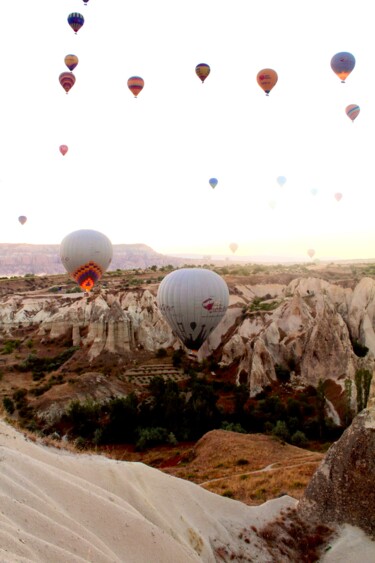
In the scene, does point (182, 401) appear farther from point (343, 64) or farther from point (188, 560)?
point (343, 64)

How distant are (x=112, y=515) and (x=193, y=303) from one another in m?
22.6

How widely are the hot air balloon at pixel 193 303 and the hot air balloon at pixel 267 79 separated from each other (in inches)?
509

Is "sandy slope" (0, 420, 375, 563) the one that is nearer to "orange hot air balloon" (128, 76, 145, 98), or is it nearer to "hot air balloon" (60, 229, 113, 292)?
"orange hot air balloon" (128, 76, 145, 98)

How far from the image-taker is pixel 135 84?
35.2 m

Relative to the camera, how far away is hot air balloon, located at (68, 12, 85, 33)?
31.7 meters

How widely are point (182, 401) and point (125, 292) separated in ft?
73.2

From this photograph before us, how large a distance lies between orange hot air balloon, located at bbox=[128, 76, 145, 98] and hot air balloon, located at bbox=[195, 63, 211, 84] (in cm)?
394

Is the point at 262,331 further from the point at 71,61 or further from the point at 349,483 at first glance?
A: the point at 71,61

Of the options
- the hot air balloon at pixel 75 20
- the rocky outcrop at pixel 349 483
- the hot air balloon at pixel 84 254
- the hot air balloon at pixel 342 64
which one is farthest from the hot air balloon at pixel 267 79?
the rocky outcrop at pixel 349 483

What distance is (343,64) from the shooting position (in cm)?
3028

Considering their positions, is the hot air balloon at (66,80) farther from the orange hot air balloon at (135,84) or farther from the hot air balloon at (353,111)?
the hot air balloon at (353,111)

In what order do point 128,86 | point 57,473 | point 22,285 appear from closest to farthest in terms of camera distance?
point 57,473, point 128,86, point 22,285

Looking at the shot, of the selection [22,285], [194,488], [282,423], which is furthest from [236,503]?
[22,285]

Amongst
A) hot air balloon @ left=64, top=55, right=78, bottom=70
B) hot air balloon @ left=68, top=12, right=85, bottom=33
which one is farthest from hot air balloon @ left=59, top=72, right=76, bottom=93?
hot air balloon @ left=68, top=12, right=85, bottom=33
